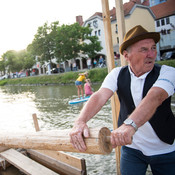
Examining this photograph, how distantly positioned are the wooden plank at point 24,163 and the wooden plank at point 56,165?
356 millimetres

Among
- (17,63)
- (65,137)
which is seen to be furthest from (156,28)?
(65,137)

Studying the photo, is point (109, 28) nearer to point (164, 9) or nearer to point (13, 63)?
point (164, 9)

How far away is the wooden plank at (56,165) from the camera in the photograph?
12.6ft

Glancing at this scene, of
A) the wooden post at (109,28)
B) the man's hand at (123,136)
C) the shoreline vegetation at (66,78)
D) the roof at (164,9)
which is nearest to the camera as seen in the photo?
the man's hand at (123,136)

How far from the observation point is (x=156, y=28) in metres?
43.0

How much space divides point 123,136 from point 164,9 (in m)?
49.5

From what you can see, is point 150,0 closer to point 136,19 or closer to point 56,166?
point 136,19

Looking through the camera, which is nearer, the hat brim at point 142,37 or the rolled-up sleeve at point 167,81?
the rolled-up sleeve at point 167,81

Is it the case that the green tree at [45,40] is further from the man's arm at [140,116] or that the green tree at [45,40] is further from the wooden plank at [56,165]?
the man's arm at [140,116]

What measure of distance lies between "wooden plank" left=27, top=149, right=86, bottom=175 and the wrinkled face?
7.73 feet

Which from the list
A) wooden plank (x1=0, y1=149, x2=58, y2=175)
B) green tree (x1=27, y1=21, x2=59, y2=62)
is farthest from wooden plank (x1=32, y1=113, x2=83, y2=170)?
green tree (x1=27, y1=21, x2=59, y2=62)

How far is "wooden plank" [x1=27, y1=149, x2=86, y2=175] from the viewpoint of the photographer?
3850 millimetres

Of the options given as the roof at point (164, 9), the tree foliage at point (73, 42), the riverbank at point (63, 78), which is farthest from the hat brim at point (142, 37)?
the roof at point (164, 9)

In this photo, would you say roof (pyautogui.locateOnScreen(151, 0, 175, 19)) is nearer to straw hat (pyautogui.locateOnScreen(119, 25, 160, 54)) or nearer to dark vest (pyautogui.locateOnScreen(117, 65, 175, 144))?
straw hat (pyautogui.locateOnScreen(119, 25, 160, 54))
